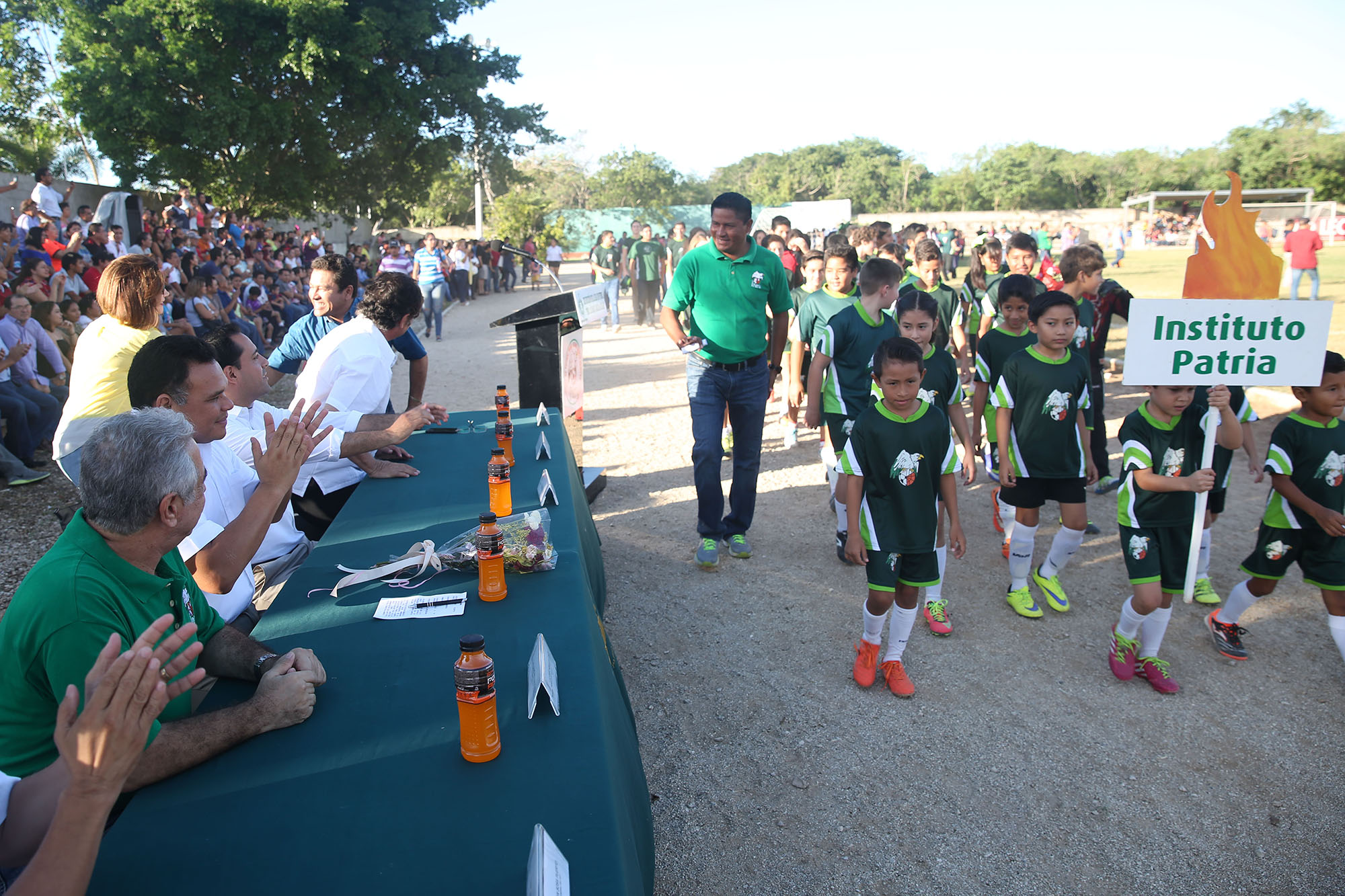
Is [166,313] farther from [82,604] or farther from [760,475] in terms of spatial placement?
[82,604]

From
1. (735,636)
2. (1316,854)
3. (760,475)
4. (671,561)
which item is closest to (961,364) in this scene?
(760,475)

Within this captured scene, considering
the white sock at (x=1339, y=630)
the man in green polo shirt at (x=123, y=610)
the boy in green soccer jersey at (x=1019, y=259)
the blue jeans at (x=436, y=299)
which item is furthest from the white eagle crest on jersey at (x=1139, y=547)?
the blue jeans at (x=436, y=299)

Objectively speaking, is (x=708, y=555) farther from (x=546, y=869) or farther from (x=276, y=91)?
(x=276, y=91)

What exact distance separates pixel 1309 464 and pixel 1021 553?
1359 millimetres

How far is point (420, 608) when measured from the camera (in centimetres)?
246

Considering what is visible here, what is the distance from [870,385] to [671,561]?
167 cm

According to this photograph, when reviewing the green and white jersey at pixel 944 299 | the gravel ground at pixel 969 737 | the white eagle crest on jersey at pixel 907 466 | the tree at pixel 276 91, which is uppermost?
the tree at pixel 276 91

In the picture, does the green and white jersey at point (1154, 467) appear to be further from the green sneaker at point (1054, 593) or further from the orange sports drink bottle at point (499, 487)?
the orange sports drink bottle at point (499, 487)

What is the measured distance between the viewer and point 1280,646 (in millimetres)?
4039

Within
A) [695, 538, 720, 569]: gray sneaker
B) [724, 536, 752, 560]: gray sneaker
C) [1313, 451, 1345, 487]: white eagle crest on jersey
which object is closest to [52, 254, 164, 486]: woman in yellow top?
[695, 538, 720, 569]: gray sneaker

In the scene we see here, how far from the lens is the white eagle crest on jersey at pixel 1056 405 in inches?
165

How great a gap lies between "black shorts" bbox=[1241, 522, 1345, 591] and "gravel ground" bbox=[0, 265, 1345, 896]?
1.62 feet

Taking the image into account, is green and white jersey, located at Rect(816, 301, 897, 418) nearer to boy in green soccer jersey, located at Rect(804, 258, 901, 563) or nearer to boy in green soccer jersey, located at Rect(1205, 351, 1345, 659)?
boy in green soccer jersey, located at Rect(804, 258, 901, 563)

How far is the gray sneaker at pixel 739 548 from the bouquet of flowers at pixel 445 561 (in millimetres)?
2445
